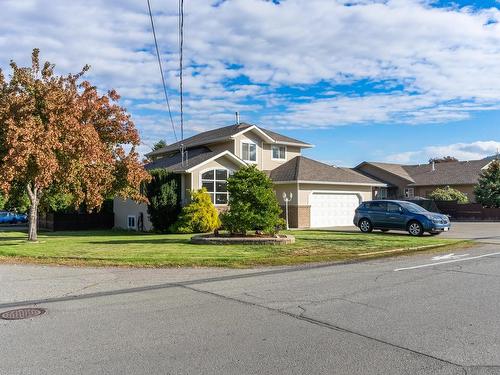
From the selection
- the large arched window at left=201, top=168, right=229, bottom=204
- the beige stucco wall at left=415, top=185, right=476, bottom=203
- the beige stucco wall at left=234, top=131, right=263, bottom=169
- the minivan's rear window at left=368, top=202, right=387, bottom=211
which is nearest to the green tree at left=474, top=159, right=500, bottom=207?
the beige stucco wall at left=415, top=185, right=476, bottom=203

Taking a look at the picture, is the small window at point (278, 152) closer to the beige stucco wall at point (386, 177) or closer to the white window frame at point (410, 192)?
the beige stucco wall at point (386, 177)

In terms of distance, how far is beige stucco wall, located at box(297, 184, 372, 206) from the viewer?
2903 centimetres

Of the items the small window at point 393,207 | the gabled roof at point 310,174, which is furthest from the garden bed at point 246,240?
the gabled roof at point 310,174

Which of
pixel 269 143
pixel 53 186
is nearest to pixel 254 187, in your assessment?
pixel 53 186

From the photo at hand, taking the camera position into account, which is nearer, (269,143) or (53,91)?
(53,91)

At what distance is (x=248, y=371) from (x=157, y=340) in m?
1.53

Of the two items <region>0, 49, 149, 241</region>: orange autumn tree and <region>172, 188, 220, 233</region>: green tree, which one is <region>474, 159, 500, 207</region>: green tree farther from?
<region>0, 49, 149, 241</region>: orange autumn tree

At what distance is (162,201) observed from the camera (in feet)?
83.6

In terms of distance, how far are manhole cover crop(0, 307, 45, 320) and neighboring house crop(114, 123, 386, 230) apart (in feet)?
59.8

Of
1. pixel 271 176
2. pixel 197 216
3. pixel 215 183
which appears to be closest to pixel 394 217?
pixel 197 216

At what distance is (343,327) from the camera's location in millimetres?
6324

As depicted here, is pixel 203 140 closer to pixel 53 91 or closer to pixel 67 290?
pixel 53 91

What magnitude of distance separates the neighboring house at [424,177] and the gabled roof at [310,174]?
17.1 m

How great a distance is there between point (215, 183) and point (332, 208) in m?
8.07
